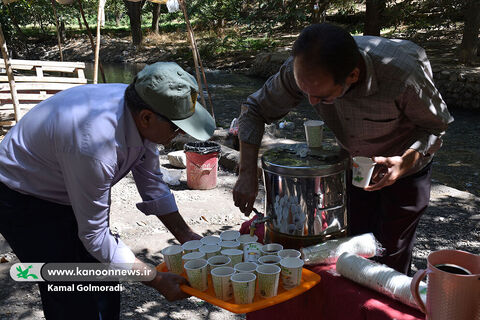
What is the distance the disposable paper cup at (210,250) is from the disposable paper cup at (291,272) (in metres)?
0.33

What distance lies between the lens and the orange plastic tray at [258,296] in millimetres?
1679

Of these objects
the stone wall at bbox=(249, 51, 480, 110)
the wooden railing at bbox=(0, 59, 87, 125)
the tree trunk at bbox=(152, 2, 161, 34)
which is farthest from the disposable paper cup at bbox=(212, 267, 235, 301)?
the tree trunk at bbox=(152, 2, 161, 34)

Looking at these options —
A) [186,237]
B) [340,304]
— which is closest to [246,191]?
[186,237]

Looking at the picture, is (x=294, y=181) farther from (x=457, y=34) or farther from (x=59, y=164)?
(x=457, y=34)

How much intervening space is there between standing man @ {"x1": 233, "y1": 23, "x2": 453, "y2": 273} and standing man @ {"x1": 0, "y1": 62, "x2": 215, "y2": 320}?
0.44 meters

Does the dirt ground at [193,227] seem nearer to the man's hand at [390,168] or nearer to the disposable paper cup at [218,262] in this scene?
the disposable paper cup at [218,262]

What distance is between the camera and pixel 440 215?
487 cm

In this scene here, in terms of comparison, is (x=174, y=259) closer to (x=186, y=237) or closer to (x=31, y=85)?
(x=186, y=237)

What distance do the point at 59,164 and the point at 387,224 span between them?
1.60 metres

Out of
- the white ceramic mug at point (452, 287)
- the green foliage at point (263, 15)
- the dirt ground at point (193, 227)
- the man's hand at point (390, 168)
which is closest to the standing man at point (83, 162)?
the man's hand at point (390, 168)

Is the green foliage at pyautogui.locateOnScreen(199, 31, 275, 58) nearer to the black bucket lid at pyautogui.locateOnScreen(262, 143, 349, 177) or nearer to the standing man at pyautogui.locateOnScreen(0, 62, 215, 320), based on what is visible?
the black bucket lid at pyautogui.locateOnScreen(262, 143, 349, 177)

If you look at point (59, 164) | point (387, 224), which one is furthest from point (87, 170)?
point (387, 224)

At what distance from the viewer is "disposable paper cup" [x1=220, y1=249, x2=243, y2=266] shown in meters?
1.93

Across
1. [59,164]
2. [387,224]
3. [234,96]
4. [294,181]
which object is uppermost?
[59,164]
